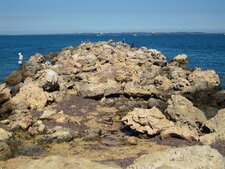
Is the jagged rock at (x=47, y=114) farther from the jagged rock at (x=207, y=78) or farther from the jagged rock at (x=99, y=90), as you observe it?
the jagged rock at (x=207, y=78)

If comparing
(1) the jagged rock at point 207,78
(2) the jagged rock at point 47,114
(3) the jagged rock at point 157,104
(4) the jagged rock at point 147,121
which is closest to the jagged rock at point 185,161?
(4) the jagged rock at point 147,121

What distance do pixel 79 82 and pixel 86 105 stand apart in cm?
931

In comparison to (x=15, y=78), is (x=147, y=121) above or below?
above

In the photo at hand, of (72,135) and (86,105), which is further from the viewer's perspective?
(86,105)

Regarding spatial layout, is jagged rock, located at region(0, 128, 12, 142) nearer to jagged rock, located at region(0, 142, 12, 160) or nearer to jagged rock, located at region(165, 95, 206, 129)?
jagged rock, located at region(0, 142, 12, 160)

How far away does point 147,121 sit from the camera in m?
21.3

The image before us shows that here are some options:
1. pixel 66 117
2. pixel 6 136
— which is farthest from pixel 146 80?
pixel 6 136

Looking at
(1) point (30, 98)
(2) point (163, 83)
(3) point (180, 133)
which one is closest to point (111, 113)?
(1) point (30, 98)

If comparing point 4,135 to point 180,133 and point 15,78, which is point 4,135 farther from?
point 15,78

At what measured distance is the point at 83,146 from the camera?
63.0 ft

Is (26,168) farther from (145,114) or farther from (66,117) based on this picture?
(66,117)

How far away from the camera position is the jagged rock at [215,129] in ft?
62.7

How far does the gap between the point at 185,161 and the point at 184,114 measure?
12965 mm

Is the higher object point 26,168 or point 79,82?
point 26,168
